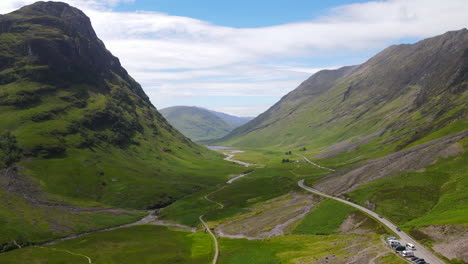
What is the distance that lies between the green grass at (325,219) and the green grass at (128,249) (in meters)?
33.7

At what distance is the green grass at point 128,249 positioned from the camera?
107 metres

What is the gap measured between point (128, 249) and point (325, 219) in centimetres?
7180

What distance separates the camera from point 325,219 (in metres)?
115

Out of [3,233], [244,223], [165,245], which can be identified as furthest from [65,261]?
[244,223]

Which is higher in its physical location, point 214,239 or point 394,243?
point 394,243

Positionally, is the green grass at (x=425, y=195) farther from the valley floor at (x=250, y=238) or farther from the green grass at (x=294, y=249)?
the green grass at (x=294, y=249)

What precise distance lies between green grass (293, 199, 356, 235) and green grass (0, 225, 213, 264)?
111 feet

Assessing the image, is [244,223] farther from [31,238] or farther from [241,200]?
[31,238]

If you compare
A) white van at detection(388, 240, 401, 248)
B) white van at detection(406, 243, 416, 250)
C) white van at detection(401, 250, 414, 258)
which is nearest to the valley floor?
white van at detection(401, 250, 414, 258)

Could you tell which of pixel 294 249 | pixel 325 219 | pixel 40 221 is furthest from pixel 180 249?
pixel 40 221

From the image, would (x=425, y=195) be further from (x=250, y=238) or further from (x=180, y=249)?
(x=180, y=249)

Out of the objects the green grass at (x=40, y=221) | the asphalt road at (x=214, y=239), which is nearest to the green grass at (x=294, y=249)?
the asphalt road at (x=214, y=239)

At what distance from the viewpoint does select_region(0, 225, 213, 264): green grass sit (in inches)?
4225

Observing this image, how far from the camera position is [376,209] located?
110 meters
